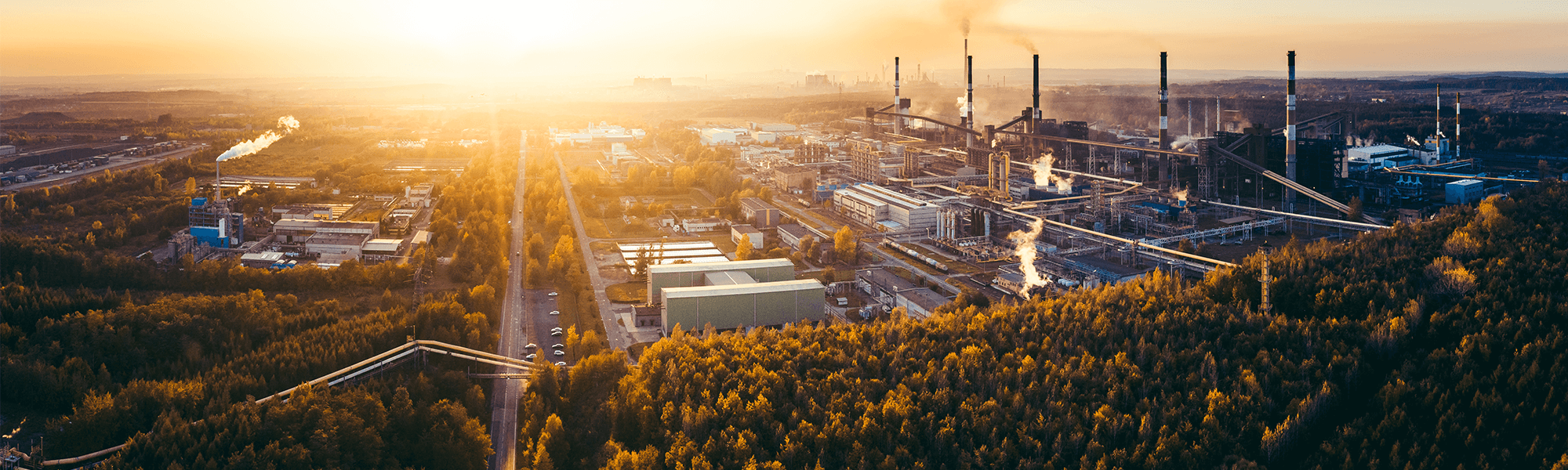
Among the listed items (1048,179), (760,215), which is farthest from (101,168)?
(1048,179)

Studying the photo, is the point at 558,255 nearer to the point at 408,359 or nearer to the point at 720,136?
the point at 408,359

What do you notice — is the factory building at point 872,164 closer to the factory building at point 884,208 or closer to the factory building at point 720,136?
the factory building at point 884,208

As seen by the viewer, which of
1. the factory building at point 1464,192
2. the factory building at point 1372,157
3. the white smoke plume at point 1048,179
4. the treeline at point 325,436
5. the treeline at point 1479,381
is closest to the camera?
the treeline at point 1479,381

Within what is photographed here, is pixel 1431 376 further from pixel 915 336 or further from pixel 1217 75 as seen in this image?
pixel 1217 75

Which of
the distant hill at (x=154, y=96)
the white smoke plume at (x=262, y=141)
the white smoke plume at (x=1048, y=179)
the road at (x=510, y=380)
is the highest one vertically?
the distant hill at (x=154, y=96)

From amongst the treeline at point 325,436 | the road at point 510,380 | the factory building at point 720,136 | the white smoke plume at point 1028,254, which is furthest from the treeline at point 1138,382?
the factory building at point 720,136

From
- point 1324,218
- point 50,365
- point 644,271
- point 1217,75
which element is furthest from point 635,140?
point 1217,75
